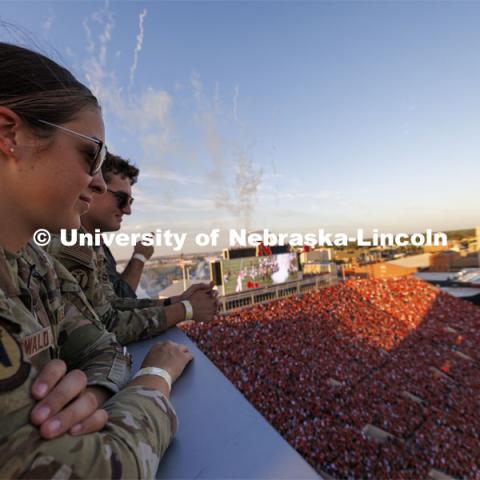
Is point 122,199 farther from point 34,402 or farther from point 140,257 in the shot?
point 34,402

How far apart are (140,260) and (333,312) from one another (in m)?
12.1

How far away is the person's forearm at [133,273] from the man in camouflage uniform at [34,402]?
5.42ft

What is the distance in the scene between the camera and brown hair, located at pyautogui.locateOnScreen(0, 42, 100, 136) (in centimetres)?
68

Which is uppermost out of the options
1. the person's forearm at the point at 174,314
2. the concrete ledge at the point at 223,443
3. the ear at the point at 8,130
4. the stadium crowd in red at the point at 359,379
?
the ear at the point at 8,130

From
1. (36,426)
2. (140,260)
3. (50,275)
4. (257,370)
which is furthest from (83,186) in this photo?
(257,370)

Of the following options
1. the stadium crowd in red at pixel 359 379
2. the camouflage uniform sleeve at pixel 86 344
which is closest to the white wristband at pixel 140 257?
the camouflage uniform sleeve at pixel 86 344

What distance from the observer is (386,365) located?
9734 mm

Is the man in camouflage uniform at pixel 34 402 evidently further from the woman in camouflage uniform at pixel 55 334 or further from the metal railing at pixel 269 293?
the metal railing at pixel 269 293

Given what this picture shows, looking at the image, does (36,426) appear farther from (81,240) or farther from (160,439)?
(81,240)

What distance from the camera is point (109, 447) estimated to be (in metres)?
0.51

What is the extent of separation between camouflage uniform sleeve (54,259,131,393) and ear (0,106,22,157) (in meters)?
0.53

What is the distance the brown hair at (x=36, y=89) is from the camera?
68 centimetres

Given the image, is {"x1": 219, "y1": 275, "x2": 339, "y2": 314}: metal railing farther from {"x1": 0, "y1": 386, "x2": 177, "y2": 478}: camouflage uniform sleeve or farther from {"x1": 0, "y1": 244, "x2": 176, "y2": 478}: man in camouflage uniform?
{"x1": 0, "y1": 386, "x2": 177, "y2": 478}: camouflage uniform sleeve

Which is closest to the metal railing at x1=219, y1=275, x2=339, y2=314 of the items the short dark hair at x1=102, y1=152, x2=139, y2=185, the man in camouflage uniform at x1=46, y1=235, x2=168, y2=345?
the short dark hair at x1=102, y1=152, x2=139, y2=185
